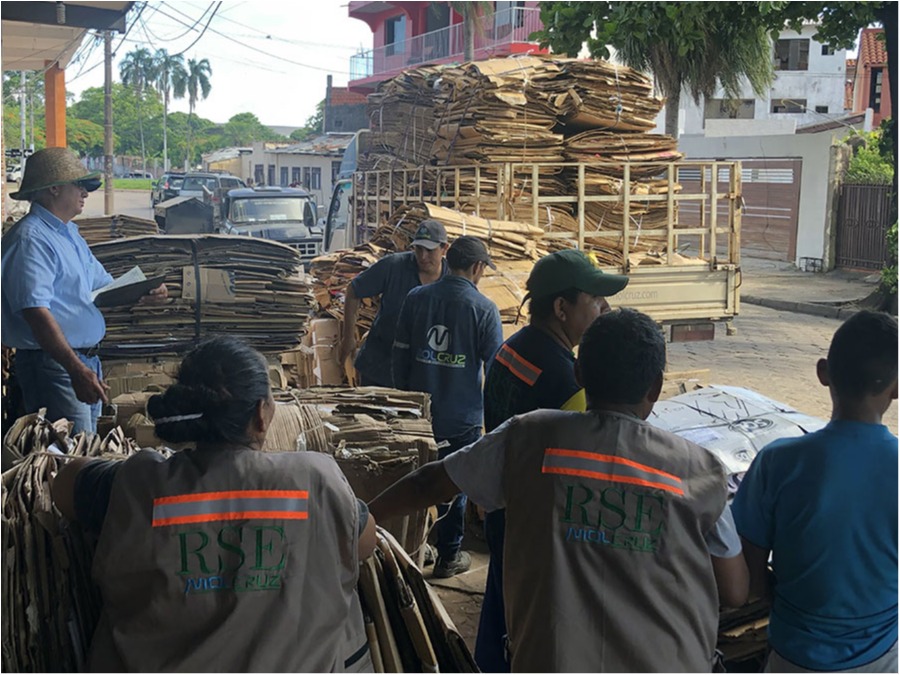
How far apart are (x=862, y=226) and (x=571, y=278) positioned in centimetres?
2029

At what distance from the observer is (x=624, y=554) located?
7.82 feet

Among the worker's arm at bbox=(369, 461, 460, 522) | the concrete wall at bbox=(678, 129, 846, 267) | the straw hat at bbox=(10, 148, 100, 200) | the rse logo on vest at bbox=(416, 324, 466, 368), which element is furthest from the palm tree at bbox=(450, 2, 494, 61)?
the worker's arm at bbox=(369, 461, 460, 522)

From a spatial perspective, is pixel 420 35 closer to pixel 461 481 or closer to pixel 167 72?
pixel 461 481

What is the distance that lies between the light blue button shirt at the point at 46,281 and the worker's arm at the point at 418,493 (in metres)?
2.39

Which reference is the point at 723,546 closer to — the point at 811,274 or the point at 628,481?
the point at 628,481

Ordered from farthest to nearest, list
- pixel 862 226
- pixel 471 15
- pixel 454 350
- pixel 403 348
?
pixel 471 15
pixel 862 226
pixel 403 348
pixel 454 350

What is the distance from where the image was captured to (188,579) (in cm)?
223

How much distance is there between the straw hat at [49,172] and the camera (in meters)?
4.72

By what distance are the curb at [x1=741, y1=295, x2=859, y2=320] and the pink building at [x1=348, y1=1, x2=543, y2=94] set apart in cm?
1470

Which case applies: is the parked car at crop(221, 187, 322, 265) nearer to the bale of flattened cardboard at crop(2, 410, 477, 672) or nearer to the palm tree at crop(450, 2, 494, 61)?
the palm tree at crop(450, 2, 494, 61)

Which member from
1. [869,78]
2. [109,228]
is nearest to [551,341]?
[109,228]

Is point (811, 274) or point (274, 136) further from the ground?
point (274, 136)

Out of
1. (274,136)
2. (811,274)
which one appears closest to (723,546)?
(811,274)

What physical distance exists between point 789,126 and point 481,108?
22.9 meters
